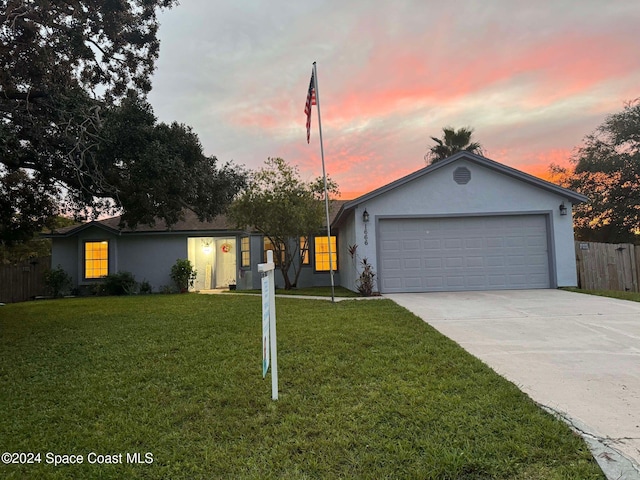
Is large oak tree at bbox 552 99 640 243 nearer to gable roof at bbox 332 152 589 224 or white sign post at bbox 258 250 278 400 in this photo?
gable roof at bbox 332 152 589 224

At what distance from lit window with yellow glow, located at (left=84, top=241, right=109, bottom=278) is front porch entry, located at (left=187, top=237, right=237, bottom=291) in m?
3.56

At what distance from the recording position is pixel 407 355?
15.6 feet

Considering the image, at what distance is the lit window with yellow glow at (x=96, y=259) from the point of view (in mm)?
15672

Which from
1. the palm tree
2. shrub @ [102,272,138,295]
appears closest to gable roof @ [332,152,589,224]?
shrub @ [102,272,138,295]

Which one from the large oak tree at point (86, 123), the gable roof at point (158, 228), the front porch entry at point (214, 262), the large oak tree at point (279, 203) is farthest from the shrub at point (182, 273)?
the large oak tree at point (86, 123)

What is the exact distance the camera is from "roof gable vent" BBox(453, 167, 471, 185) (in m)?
11.7

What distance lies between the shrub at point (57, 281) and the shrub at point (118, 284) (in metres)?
1.55

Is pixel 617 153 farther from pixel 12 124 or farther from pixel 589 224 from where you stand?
pixel 12 124

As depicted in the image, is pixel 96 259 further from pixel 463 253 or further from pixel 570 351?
pixel 570 351

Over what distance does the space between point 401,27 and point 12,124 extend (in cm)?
971

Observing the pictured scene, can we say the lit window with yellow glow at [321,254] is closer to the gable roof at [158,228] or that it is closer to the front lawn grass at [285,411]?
the gable roof at [158,228]

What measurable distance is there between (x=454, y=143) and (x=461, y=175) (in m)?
10.4

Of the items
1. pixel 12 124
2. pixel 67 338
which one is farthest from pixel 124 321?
pixel 12 124

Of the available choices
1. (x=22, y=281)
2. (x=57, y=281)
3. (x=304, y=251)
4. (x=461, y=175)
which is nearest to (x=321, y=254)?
(x=304, y=251)
